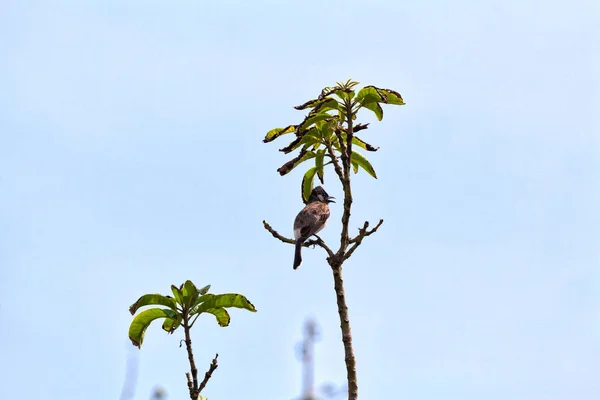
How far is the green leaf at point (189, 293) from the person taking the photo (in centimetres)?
805

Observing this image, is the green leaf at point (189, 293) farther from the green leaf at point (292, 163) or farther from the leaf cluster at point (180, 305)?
the green leaf at point (292, 163)

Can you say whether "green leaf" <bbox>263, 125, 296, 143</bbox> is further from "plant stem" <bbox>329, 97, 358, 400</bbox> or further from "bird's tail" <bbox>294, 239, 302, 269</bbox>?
"bird's tail" <bbox>294, 239, 302, 269</bbox>

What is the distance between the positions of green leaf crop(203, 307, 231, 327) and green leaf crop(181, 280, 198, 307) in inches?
8.5

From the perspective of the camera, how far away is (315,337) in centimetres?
495

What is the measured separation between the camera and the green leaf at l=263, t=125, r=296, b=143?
27.3 feet

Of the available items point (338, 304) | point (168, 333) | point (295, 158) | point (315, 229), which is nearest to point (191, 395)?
point (168, 333)

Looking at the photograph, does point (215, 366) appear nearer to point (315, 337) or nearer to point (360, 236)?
point (360, 236)

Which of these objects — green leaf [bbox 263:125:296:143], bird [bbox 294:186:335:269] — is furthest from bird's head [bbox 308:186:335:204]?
green leaf [bbox 263:125:296:143]

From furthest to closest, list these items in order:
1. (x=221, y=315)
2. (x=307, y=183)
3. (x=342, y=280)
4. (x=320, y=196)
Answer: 1. (x=320, y=196)
2. (x=307, y=183)
3. (x=221, y=315)
4. (x=342, y=280)

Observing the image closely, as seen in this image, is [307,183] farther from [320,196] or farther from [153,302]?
[320,196]

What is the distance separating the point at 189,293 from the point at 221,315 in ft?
1.62

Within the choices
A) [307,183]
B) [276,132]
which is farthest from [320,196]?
[276,132]

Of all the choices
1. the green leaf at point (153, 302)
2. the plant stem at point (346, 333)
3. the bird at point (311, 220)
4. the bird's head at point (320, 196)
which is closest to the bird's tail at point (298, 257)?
the bird at point (311, 220)

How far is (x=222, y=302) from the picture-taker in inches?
324
